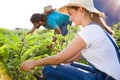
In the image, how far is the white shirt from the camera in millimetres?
4316

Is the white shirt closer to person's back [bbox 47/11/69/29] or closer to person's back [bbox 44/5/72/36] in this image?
person's back [bbox 44/5/72/36]

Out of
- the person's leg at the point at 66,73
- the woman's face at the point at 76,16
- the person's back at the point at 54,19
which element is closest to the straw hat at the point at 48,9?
the person's back at the point at 54,19

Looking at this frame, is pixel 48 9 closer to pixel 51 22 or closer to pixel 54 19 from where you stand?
pixel 54 19

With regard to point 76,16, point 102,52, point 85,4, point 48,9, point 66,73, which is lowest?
point 66,73

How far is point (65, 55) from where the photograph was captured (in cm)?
432

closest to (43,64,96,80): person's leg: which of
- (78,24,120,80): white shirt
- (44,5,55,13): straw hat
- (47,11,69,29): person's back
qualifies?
(78,24,120,80): white shirt

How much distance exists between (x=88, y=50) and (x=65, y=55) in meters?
0.28

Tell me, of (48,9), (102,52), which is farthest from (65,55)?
(48,9)

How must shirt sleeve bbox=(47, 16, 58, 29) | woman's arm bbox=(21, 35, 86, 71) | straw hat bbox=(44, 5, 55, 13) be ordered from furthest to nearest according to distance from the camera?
1. straw hat bbox=(44, 5, 55, 13)
2. shirt sleeve bbox=(47, 16, 58, 29)
3. woman's arm bbox=(21, 35, 86, 71)

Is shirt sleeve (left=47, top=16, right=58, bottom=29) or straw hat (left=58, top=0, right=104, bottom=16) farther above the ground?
straw hat (left=58, top=0, right=104, bottom=16)

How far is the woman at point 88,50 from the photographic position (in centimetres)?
429

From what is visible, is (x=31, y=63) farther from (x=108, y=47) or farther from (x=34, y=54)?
(x=34, y=54)

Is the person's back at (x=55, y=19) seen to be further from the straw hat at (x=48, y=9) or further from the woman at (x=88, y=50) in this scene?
the woman at (x=88, y=50)

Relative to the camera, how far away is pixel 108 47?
4348 millimetres
